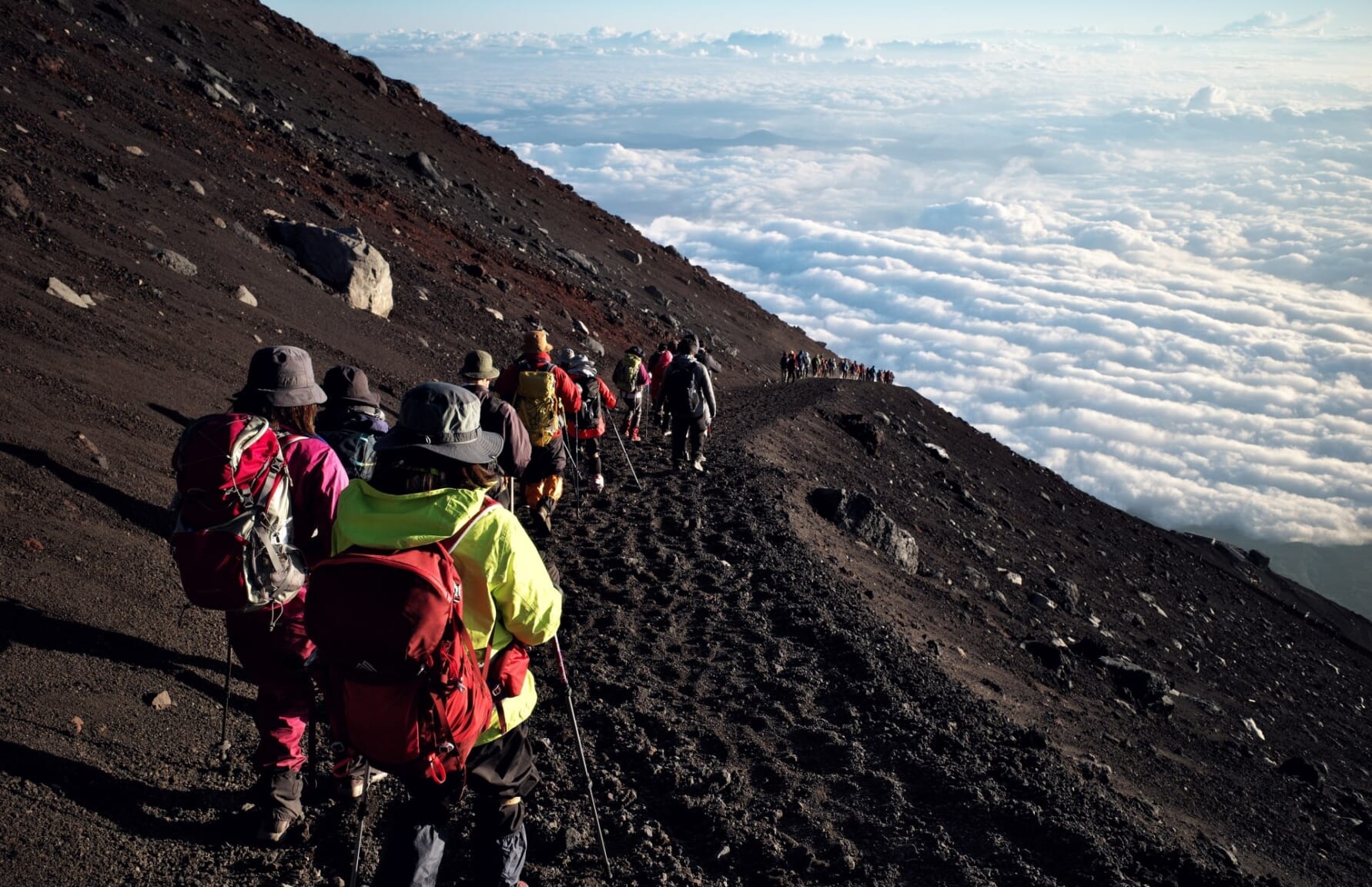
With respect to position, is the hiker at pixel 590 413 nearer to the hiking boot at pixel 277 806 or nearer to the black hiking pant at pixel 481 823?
the hiking boot at pixel 277 806

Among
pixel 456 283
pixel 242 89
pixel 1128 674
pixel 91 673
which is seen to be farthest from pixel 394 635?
pixel 242 89

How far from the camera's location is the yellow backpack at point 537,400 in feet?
28.3

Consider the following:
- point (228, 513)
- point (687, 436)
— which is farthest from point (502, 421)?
point (687, 436)

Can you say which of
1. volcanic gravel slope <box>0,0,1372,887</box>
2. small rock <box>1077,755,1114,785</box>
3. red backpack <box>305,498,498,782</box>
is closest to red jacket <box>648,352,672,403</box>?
volcanic gravel slope <box>0,0,1372,887</box>

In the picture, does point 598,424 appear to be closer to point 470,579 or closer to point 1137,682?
point 1137,682

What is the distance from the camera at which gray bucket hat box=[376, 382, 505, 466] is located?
121 inches

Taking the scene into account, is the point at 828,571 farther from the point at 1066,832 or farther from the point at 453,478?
the point at 453,478

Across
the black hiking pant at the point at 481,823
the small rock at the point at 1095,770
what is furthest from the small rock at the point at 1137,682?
the black hiking pant at the point at 481,823

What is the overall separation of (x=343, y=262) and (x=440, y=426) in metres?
17.3

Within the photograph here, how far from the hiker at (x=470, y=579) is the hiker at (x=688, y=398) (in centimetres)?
864

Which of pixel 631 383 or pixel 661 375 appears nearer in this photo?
pixel 631 383

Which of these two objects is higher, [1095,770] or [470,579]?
[470,579]

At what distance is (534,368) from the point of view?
8711 mm

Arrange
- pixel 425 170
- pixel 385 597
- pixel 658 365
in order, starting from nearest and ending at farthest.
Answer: pixel 385 597 → pixel 658 365 → pixel 425 170
